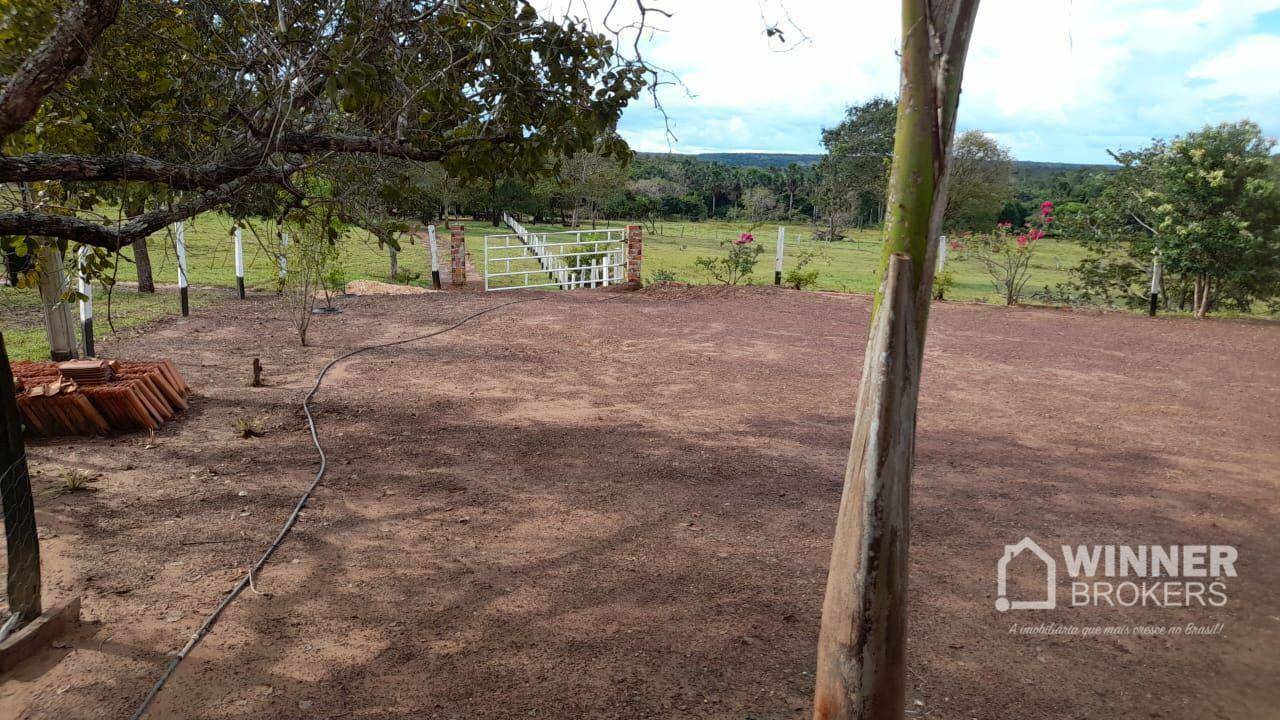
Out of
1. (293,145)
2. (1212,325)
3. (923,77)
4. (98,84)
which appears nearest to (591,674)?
(923,77)

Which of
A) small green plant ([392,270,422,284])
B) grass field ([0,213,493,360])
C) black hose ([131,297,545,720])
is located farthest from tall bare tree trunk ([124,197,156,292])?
black hose ([131,297,545,720])

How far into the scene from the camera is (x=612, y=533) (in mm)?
4523

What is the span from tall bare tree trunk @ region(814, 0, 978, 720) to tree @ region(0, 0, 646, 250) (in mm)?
2773

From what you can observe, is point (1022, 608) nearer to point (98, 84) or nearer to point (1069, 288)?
point (98, 84)

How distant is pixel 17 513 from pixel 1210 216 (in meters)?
14.8

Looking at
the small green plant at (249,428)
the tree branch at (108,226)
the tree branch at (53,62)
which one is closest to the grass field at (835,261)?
the small green plant at (249,428)

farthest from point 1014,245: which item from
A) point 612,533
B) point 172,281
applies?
point 172,281

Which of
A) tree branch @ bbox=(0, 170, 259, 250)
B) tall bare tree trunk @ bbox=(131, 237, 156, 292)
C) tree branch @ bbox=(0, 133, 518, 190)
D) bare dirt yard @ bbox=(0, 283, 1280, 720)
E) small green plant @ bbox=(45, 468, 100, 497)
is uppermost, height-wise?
tree branch @ bbox=(0, 133, 518, 190)

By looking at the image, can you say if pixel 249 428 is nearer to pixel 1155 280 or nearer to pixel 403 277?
pixel 403 277

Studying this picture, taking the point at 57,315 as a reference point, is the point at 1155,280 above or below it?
below

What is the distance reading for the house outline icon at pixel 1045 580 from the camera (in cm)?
377

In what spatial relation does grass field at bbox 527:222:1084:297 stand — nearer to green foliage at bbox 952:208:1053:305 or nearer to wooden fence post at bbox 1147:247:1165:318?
green foliage at bbox 952:208:1053:305

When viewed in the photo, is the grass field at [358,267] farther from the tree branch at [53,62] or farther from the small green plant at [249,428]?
the tree branch at [53,62]

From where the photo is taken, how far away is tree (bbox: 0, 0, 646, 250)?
4.60 metres
